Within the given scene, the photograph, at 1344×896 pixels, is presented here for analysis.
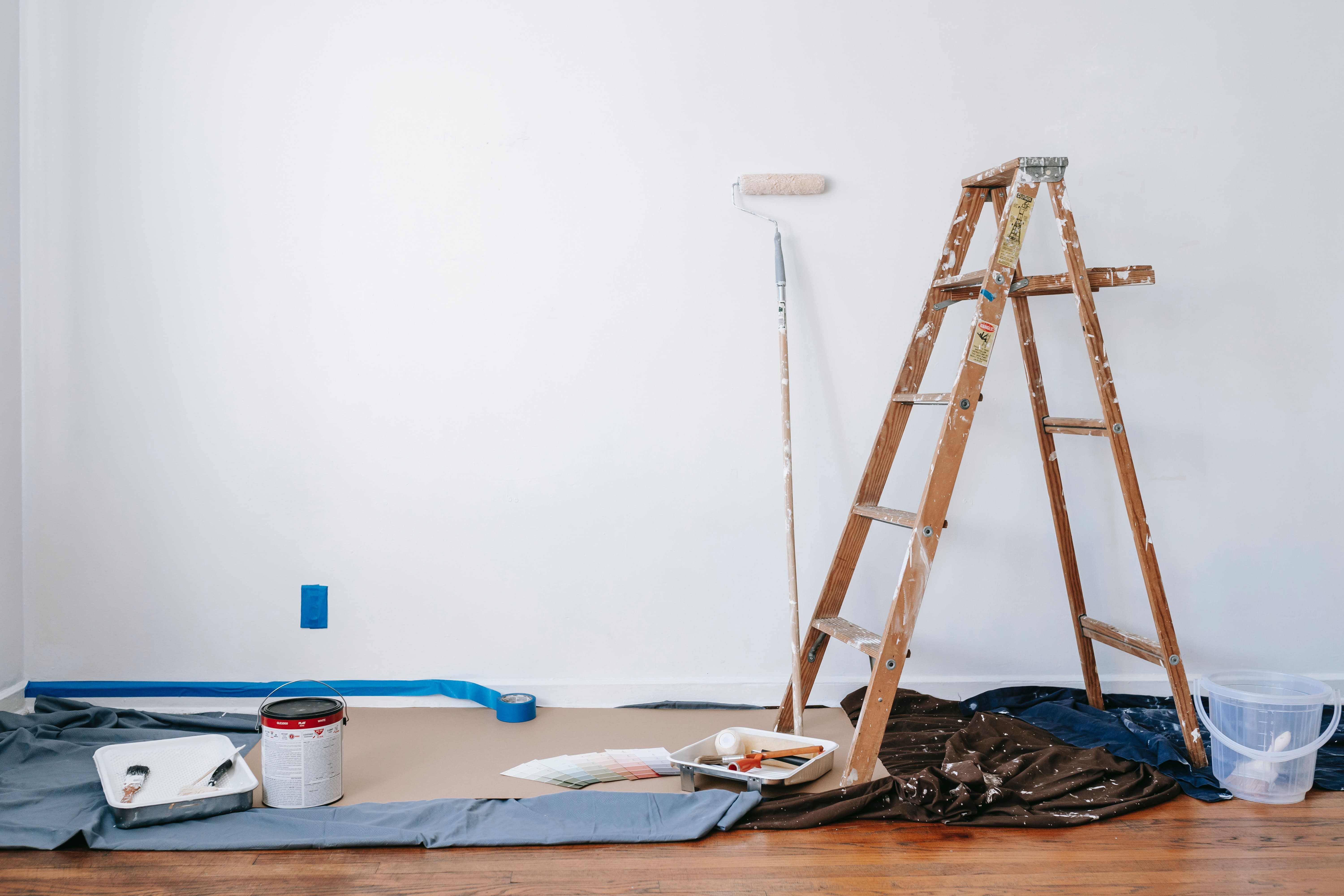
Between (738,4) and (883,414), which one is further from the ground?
(738,4)

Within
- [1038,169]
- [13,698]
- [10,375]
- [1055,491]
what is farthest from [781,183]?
[13,698]

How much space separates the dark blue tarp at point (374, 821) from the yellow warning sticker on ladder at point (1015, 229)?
4.20 ft

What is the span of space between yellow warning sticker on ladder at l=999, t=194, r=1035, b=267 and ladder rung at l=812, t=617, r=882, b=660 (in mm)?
888

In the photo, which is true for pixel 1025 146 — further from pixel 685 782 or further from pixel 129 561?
pixel 129 561

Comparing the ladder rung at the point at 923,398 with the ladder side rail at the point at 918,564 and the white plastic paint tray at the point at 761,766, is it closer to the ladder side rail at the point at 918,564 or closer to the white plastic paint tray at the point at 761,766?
the ladder side rail at the point at 918,564

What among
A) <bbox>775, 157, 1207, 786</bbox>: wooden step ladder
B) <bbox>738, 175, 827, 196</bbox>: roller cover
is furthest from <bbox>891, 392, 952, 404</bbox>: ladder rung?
<bbox>738, 175, 827, 196</bbox>: roller cover

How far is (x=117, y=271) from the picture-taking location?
2.40m

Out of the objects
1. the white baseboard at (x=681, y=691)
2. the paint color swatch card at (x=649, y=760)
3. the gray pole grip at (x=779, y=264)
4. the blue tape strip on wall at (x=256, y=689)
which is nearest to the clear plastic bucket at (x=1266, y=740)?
the white baseboard at (x=681, y=691)

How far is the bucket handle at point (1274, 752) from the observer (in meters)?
1.77

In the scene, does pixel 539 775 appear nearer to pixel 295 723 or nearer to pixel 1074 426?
pixel 295 723

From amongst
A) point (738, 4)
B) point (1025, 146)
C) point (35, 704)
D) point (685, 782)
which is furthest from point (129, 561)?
point (1025, 146)

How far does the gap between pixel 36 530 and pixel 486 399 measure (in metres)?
1.33

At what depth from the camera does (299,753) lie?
67.5 inches

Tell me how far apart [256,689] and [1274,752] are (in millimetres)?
2529
